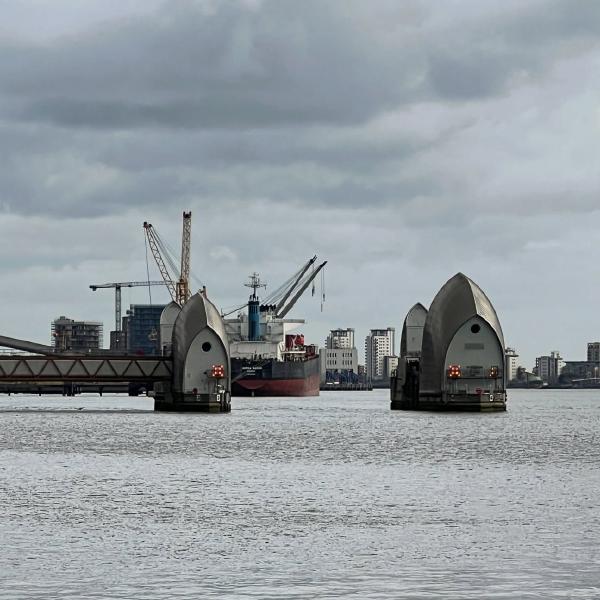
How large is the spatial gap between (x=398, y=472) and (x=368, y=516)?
20.6 metres

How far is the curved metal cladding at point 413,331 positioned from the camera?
183625 millimetres

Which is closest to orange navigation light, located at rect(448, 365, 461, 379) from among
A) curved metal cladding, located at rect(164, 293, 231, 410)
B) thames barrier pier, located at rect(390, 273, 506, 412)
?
thames barrier pier, located at rect(390, 273, 506, 412)

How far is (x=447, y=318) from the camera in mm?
150750

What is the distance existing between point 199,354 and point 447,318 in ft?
92.5

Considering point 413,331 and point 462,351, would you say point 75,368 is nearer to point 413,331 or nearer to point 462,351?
point 413,331

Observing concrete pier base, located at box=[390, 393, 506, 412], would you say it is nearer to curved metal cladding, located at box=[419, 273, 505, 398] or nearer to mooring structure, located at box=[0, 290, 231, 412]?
curved metal cladding, located at box=[419, 273, 505, 398]

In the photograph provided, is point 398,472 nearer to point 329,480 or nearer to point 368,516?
point 329,480

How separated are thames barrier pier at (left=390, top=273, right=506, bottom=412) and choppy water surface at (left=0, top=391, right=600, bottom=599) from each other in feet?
190

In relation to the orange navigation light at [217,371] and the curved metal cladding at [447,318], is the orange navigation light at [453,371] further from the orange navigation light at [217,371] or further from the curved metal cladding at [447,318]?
the orange navigation light at [217,371]

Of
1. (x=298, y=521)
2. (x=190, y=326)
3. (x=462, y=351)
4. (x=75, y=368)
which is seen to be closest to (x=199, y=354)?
(x=190, y=326)

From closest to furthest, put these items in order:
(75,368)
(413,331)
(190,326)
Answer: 1. (190,326)
2. (75,368)
3. (413,331)

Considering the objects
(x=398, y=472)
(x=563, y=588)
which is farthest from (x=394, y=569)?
(x=398, y=472)

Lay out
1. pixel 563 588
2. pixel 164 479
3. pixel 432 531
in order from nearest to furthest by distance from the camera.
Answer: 1. pixel 563 588
2. pixel 432 531
3. pixel 164 479

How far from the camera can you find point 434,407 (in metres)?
156
